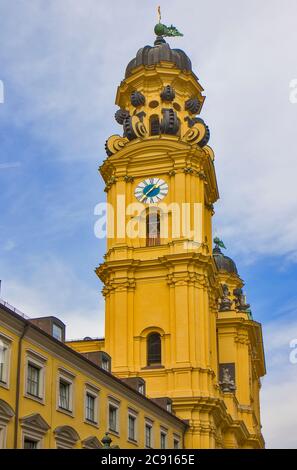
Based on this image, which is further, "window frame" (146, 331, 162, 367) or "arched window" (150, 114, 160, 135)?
"arched window" (150, 114, 160, 135)

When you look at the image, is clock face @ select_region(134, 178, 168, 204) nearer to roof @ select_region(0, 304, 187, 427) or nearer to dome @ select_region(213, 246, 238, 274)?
roof @ select_region(0, 304, 187, 427)

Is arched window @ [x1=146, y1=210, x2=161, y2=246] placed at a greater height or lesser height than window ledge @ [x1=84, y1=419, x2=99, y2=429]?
greater

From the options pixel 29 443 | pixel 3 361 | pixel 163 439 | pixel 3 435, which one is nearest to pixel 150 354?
pixel 163 439

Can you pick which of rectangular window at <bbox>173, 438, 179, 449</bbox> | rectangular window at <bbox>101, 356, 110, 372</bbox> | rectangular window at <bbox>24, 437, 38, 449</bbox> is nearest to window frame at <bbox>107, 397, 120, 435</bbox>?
rectangular window at <bbox>101, 356, 110, 372</bbox>

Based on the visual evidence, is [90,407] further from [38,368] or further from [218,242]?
[218,242]

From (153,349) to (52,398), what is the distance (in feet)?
87.4

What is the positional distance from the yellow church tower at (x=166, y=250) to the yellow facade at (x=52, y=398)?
43.3ft

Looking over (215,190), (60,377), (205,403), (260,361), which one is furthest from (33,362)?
(260,361)

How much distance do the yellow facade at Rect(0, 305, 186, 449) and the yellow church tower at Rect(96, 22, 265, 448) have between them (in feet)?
43.3

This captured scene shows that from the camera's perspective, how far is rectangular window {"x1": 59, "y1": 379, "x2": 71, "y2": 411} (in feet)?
121

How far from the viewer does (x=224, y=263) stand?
326 feet

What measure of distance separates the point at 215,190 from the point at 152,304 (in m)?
15.2

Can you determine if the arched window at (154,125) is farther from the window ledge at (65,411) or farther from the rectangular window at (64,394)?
the window ledge at (65,411)

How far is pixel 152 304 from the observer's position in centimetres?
6297
